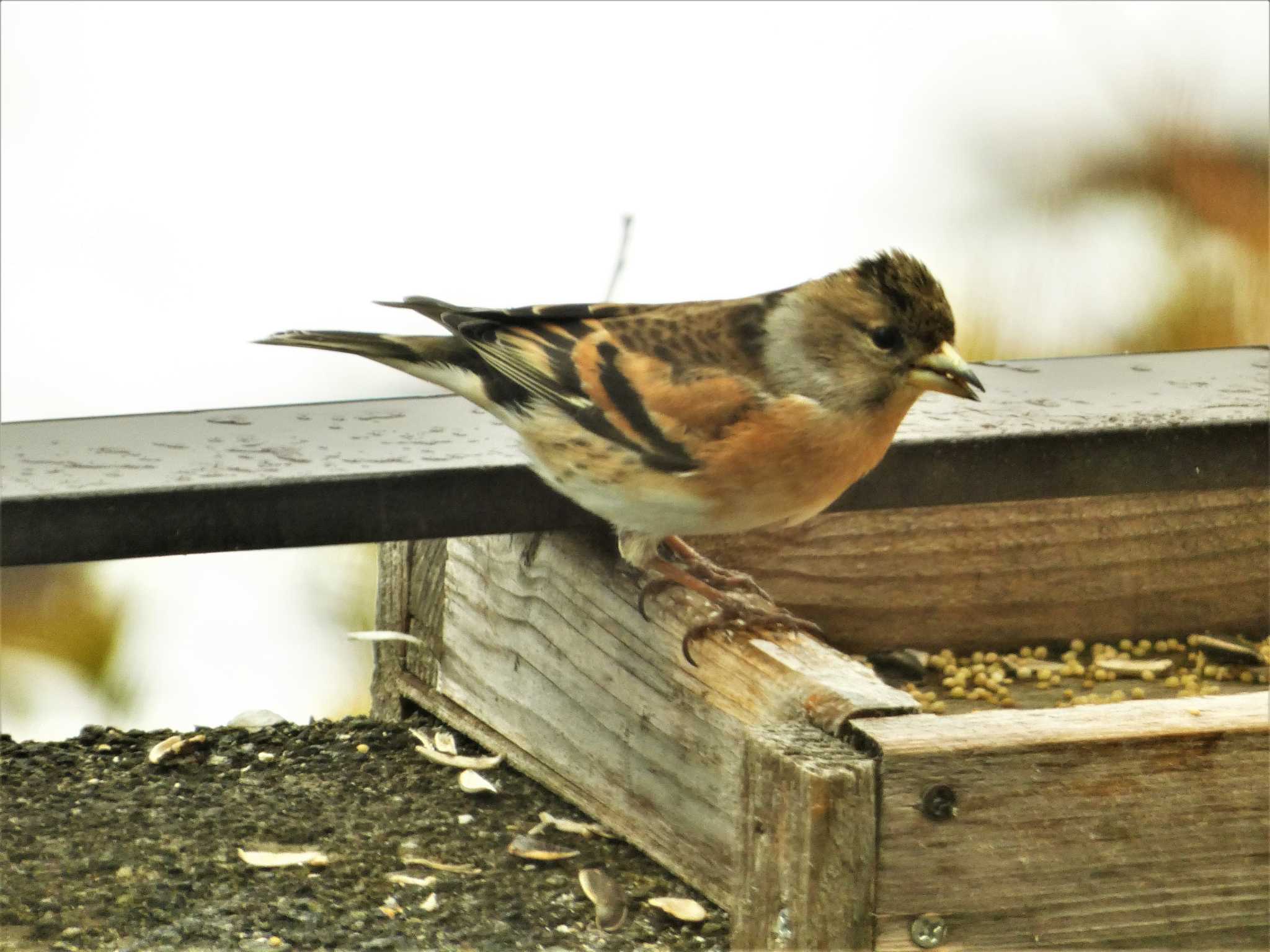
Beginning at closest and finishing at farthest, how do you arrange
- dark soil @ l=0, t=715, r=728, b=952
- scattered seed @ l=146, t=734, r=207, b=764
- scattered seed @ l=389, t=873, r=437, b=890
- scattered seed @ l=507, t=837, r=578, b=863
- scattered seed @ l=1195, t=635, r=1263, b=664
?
dark soil @ l=0, t=715, r=728, b=952 → scattered seed @ l=389, t=873, r=437, b=890 → scattered seed @ l=507, t=837, r=578, b=863 → scattered seed @ l=146, t=734, r=207, b=764 → scattered seed @ l=1195, t=635, r=1263, b=664

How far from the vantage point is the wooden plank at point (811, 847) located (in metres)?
1.80

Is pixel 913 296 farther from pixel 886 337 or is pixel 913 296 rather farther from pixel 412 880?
pixel 412 880

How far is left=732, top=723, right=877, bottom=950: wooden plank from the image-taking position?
180cm

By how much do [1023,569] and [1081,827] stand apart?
0.97 meters

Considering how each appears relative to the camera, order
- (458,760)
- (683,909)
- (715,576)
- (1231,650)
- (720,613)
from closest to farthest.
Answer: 1. (683,909)
2. (720,613)
3. (715,576)
4. (458,760)
5. (1231,650)

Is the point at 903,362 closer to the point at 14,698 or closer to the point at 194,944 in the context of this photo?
the point at 194,944

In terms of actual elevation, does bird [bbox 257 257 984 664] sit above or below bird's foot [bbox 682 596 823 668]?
above

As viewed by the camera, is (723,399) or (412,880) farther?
(723,399)

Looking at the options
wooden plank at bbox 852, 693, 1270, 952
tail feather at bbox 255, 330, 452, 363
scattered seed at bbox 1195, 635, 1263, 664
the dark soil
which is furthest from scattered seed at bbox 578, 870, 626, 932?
scattered seed at bbox 1195, 635, 1263, 664

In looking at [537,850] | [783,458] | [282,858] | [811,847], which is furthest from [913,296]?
[282,858]

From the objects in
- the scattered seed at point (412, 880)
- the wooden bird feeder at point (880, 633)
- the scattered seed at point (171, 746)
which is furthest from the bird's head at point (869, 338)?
the scattered seed at point (171, 746)

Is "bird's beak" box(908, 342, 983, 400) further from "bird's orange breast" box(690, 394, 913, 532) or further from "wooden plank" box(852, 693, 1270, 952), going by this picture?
"wooden plank" box(852, 693, 1270, 952)

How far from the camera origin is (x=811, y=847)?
1803 millimetres

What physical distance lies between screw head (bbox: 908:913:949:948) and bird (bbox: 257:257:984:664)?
1.63 ft
